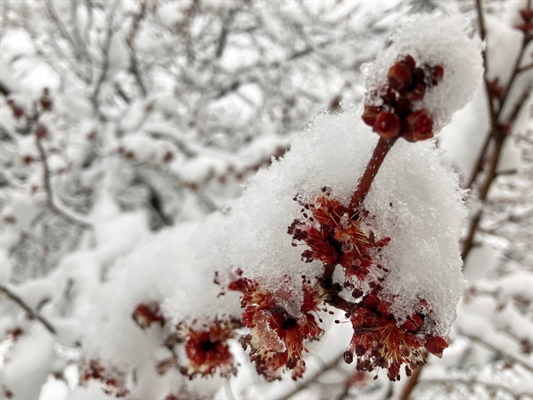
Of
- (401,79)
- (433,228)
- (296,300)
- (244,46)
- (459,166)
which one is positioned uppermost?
(401,79)

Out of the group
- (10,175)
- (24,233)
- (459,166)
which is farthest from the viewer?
(10,175)

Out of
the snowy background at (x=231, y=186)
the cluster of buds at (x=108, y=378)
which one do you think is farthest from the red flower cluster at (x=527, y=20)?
the cluster of buds at (x=108, y=378)

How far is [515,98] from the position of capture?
6.80ft

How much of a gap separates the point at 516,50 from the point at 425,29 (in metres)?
1.66

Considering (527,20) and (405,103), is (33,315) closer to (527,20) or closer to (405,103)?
(405,103)

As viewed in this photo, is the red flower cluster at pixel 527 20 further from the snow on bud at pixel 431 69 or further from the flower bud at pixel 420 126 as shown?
the flower bud at pixel 420 126

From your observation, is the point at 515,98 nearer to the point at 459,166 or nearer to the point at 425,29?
the point at 459,166

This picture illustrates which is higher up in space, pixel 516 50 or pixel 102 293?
pixel 516 50

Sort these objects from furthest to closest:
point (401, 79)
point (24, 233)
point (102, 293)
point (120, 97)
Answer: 1. point (120, 97)
2. point (24, 233)
3. point (102, 293)
4. point (401, 79)

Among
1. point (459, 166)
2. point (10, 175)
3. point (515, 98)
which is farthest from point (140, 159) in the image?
point (515, 98)

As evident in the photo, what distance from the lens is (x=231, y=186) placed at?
395 centimetres

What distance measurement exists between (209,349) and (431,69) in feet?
2.83

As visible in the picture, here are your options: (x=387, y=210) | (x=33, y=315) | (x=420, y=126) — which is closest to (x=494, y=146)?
(x=387, y=210)

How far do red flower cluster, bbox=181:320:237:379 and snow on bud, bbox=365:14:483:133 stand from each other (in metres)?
0.72
